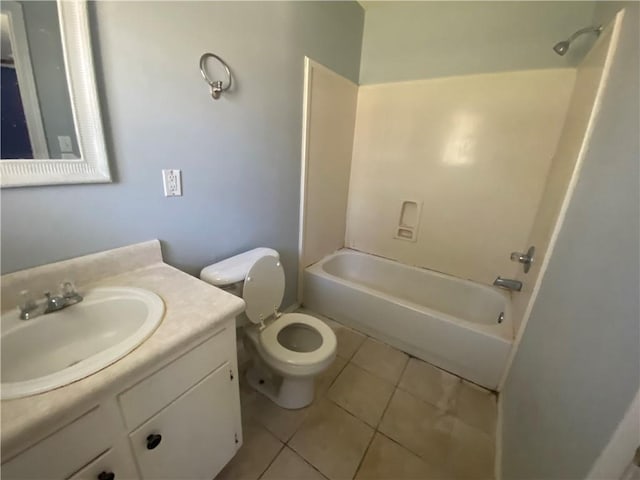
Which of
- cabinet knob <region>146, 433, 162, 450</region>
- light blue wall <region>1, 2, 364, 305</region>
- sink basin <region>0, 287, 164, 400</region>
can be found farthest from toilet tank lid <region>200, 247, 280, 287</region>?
cabinet knob <region>146, 433, 162, 450</region>

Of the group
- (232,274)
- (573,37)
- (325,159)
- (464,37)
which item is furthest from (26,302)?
(464,37)

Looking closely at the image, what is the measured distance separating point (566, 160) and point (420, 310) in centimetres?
114

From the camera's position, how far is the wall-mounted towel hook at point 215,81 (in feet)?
3.84

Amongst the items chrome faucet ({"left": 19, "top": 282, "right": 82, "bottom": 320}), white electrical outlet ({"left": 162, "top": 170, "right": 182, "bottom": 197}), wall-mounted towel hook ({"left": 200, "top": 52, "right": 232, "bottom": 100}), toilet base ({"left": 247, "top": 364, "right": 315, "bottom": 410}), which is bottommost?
toilet base ({"left": 247, "top": 364, "right": 315, "bottom": 410})

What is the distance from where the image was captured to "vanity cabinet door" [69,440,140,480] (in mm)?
619

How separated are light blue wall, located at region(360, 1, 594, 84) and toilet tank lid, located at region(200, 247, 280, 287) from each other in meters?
1.83

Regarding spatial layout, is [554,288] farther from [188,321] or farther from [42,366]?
[42,366]

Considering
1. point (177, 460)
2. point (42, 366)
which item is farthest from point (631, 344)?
point (42, 366)

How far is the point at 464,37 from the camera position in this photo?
1821 millimetres

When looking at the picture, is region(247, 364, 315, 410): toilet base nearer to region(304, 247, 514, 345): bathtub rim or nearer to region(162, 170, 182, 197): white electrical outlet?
region(304, 247, 514, 345): bathtub rim

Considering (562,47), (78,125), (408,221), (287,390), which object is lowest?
(287,390)

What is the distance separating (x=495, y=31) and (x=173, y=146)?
211cm

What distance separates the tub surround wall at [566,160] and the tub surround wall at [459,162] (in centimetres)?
13

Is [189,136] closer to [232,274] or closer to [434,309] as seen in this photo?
[232,274]
